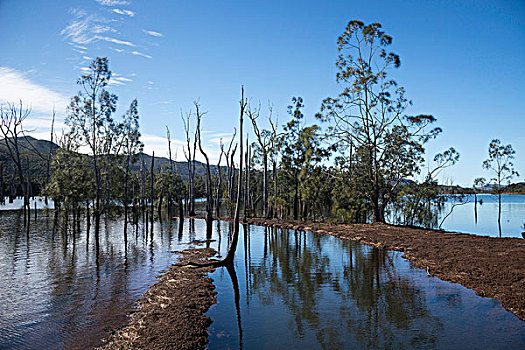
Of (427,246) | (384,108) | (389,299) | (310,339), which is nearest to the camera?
(310,339)

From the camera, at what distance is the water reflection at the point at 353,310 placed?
24.7ft

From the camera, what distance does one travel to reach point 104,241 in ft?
69.3

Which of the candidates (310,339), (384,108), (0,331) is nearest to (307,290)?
(310,339)

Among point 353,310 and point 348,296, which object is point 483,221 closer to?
point 348,296

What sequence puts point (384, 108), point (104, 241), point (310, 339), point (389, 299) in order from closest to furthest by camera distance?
point (310, 339)
point (389, 299)
point (104, 241)
point (384, 108)

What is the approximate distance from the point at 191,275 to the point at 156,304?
121 inches

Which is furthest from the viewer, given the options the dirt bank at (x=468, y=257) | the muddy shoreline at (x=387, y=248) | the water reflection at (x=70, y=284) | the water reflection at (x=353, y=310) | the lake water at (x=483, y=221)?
the lake water at (x=483, y=221)

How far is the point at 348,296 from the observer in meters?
10.5

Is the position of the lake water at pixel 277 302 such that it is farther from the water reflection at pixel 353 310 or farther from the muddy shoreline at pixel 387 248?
the muddy shoreline at pixel 387 248

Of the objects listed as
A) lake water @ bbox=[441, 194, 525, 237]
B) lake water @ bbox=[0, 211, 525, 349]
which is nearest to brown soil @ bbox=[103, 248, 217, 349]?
lake water @ bbox=[0, 211, 525, 349]

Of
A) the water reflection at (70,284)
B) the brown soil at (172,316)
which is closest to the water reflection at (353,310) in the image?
the brown soil at (172,316)

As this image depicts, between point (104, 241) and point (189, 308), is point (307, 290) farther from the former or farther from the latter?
point (104, 241)

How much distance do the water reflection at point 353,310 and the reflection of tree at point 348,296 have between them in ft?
0.07

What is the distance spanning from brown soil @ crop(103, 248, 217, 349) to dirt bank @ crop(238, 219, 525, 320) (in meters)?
7.50
